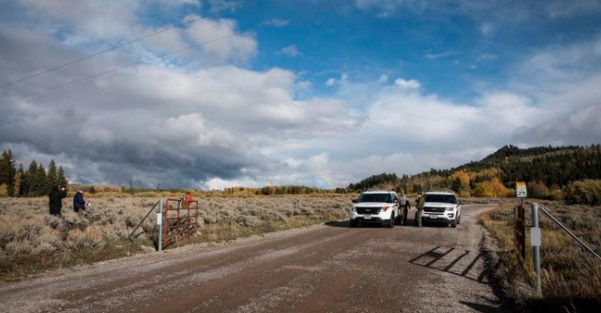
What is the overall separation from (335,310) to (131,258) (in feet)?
25.5

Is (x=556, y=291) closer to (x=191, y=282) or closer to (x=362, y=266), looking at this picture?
(x=362, y=266)

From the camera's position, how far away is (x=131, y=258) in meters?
11.9

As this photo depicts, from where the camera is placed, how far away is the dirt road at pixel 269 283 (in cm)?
673

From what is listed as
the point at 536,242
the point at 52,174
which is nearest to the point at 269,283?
the point at 536,242

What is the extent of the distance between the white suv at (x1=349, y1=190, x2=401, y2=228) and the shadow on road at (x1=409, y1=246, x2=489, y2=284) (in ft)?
22.7

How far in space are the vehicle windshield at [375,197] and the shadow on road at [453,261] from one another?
854cm

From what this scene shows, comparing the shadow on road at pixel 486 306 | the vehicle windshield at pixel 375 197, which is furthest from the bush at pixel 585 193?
the shadow on road at pixel 486 306

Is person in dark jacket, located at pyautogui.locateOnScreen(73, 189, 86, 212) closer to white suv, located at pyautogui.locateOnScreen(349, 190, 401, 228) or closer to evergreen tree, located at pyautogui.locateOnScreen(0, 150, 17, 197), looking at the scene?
white suv, located at pyautogui.locateOnScreen(349, 190, 401, 228)

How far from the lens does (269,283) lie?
831cm

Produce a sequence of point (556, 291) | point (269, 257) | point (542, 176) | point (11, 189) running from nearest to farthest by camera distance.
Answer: point (556, 291) → point (269, 257) → point (11, 189) → point (542, 176)

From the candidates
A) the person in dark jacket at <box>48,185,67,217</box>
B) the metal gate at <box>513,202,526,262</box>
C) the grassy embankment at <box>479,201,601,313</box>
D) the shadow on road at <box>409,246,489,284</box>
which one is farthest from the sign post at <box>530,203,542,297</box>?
the person in dark jacket at <box>48,185,67,217</box>

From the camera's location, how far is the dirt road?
6727mm

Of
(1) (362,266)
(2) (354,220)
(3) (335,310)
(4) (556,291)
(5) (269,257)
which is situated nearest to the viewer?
(3) (335,310)

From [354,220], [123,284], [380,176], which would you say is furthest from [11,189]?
[380,176]
